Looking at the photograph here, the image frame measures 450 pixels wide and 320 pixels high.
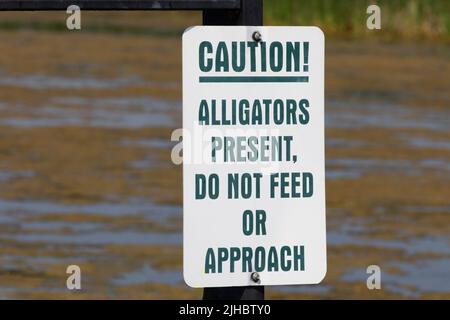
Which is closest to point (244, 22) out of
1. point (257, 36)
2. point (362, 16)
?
point (257, 36)

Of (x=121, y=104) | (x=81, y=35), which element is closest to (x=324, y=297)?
(x=121, y=104)

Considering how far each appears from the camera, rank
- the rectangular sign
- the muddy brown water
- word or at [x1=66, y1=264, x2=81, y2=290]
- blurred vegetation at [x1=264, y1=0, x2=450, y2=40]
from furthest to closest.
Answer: blurred vegetation at [x1=264, y1=0, x2=450, y2=40]
the muddy brown water
word or at [x1=66, y1=264, x2=81, y2=290]
the rectangular sign

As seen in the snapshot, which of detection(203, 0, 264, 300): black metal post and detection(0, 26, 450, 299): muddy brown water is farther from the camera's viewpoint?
detection(0, 26, 450, 299): muddy brown water

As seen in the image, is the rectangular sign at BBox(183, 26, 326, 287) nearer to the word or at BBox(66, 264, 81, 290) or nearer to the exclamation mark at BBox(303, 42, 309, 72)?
the exclamation mark at BBox(303, 42, 309, 72)

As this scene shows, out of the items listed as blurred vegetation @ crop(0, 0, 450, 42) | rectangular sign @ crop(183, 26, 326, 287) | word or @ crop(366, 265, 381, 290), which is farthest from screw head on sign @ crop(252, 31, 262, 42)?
blurred vegetation @ crop(0, 0, 450, 42)

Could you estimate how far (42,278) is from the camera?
1056cm

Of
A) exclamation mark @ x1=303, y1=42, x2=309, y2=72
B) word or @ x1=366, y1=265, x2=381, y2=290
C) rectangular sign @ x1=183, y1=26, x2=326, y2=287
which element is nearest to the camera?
rectangular sign @ x1=183, y1=26, x2=326, y2=287

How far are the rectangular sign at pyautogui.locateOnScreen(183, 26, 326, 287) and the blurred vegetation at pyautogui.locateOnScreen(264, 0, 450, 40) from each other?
35306 millimetres

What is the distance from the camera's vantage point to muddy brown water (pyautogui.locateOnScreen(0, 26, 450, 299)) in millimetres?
10961

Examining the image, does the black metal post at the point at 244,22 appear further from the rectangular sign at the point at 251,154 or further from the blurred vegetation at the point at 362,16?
the blurred vegetation at the point at 362,16

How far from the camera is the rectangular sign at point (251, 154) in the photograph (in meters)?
4.71

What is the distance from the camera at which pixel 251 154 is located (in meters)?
4.70

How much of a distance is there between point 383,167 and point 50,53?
16.5 metres
